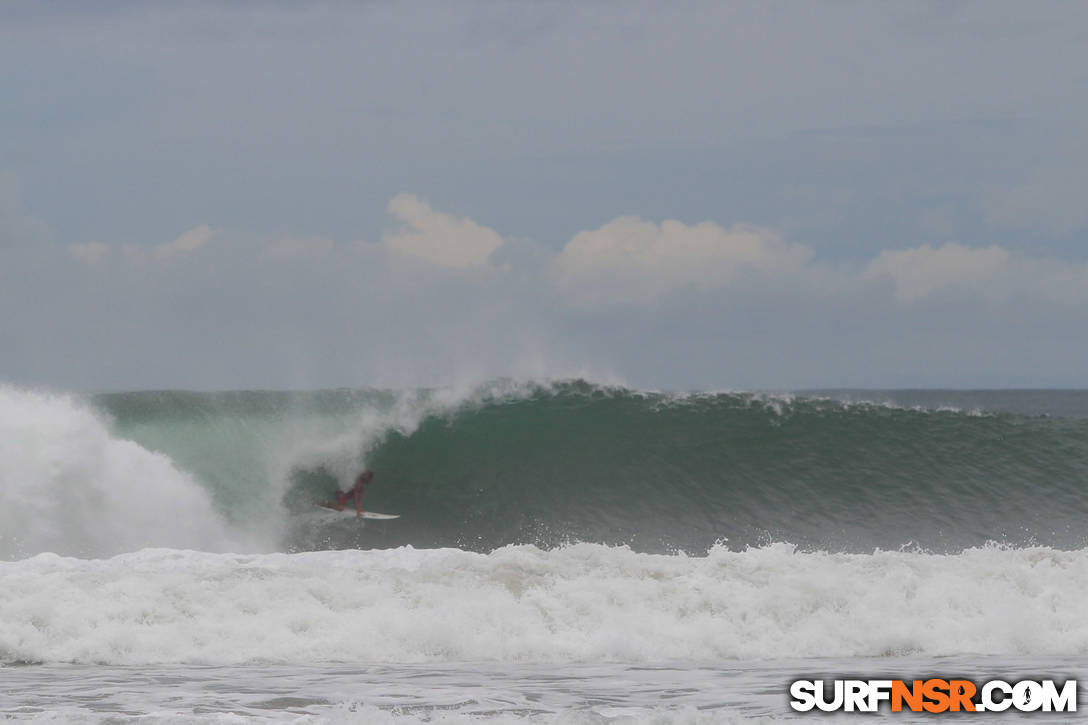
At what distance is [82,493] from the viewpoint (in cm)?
1389

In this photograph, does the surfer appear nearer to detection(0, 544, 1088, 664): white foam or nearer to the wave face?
the wave face

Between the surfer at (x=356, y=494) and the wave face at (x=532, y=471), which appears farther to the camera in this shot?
the surfer at (x=356, y=494)

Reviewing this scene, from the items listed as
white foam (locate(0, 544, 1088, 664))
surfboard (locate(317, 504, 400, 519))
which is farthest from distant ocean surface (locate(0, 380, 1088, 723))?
surfboard (locate(317, 504, 400, 519))

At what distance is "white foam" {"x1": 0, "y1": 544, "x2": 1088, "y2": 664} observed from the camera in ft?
30.6

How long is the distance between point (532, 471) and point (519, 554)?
5.53m

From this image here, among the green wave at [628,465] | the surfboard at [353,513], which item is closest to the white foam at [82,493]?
the green wave at [628,465]

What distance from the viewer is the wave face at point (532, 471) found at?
562 inches

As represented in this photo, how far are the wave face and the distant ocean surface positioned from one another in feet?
0.17

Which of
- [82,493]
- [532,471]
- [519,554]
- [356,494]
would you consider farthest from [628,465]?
[82,493]

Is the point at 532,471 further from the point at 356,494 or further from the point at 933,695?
the point at 933,695

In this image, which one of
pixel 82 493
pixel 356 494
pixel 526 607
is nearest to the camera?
pixel 526 607

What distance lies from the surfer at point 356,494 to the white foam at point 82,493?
1.67 meters

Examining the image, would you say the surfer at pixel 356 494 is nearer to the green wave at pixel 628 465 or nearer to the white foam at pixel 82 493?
the green wave at pixel 628 465

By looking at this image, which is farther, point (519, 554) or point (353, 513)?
point (353, 513)
